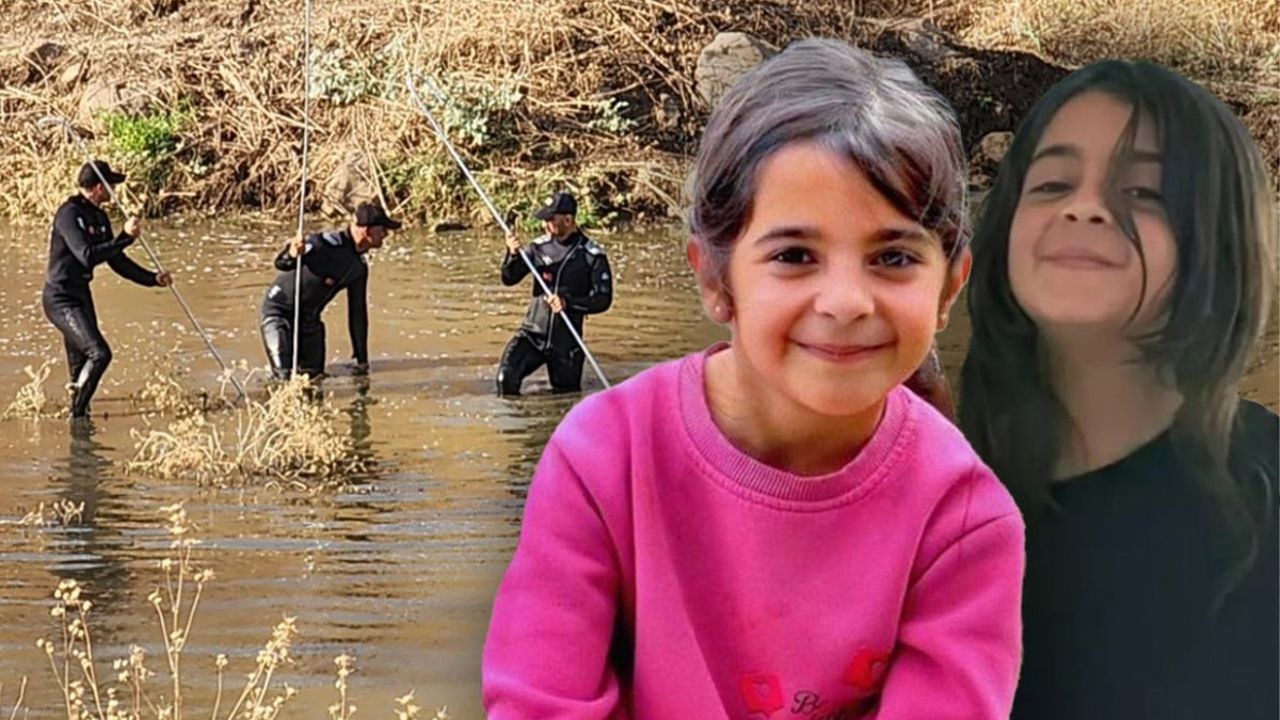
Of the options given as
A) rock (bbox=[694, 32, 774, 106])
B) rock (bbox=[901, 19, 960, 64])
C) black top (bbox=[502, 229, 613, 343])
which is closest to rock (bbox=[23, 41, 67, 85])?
rock (bbox=[694, 32, 774, 106])

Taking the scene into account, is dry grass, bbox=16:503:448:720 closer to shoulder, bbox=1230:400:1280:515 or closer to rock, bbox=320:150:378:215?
shoulder, bbox=1230:400:1280:515

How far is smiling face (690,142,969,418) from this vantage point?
1.09 metres

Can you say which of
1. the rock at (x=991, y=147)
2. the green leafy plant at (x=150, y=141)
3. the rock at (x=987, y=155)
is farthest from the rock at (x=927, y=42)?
the green leafy plant at (x=150, y=141)

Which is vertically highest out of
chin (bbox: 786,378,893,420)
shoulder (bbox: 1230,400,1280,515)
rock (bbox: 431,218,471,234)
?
chin (bbox: 786,378,893,420)

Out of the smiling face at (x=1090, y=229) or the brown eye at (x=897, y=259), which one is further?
the smiling face at (x=1090, y=229)

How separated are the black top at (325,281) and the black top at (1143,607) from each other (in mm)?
6771

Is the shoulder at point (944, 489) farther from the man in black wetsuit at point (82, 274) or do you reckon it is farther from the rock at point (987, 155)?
the rock at point (987, 155)

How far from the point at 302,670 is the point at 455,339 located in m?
4.42

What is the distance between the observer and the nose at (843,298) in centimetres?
108

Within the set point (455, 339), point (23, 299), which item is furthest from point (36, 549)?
point (23, 299)

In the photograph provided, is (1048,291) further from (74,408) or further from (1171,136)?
(74,408)

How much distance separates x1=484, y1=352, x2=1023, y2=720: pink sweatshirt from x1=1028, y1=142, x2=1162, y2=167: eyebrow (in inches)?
17.4

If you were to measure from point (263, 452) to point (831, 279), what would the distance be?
6.25 meters

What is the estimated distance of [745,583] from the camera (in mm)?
1132
